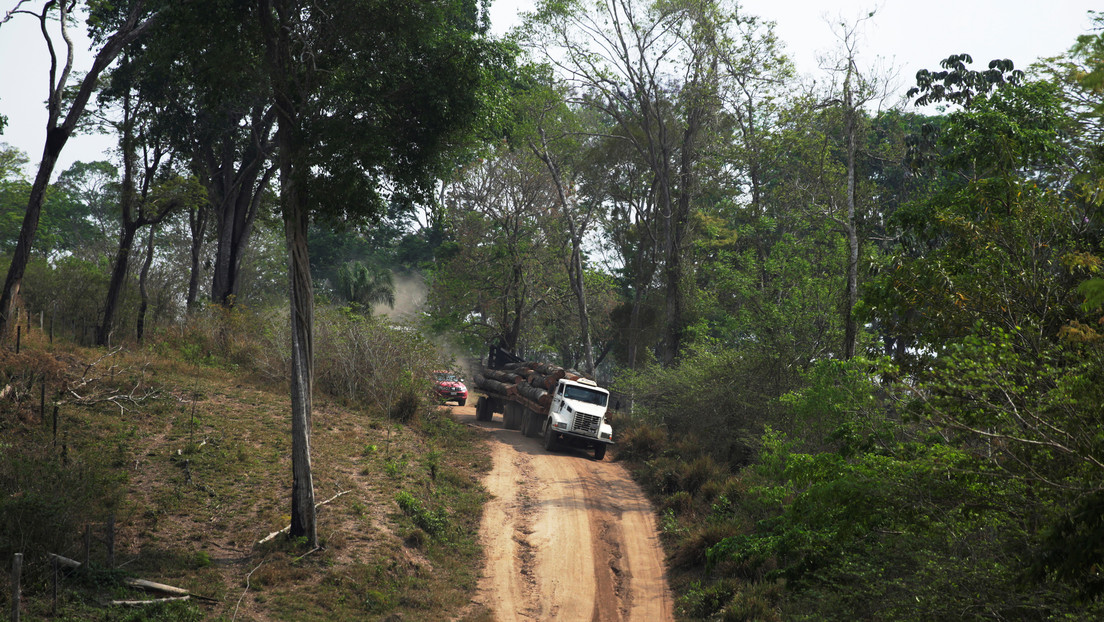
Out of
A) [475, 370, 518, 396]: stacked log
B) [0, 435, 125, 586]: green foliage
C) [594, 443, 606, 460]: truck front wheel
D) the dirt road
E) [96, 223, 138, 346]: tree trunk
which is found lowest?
the dirt road

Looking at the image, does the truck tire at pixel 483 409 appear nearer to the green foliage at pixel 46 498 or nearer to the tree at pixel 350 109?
the tree at pixel 350 109

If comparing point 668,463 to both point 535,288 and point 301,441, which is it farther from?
point 535,288

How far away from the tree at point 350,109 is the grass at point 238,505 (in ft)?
4.23

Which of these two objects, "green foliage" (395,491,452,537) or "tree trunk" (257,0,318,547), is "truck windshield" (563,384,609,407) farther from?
"tree trunk" (257,0,318,547)

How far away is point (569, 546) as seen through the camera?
56.5 ft

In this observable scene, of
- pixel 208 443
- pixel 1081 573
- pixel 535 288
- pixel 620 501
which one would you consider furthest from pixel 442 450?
pixel 535 288

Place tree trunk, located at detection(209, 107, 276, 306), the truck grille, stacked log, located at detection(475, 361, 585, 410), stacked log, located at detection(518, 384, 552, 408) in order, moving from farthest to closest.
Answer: tree trunk, located at detection(209, 107, 276, 306) → stacked log, located at detection(475, 361, 585, 410) → stacked log, located at detection(518, 384, 552, 408) → the truck grille

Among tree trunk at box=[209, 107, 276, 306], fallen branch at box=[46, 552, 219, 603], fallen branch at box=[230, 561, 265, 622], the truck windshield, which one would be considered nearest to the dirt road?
the truck windshield

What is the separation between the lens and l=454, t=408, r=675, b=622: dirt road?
1442cm

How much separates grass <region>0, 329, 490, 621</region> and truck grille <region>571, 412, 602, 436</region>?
16.9 feet

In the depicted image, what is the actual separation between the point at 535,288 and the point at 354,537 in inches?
1198

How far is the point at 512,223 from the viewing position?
43562 millimetres

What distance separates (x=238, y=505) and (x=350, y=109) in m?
7.74

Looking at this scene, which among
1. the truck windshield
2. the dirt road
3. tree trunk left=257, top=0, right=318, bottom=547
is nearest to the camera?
tree trunk left=257, top=0, right=318, bottom=547
